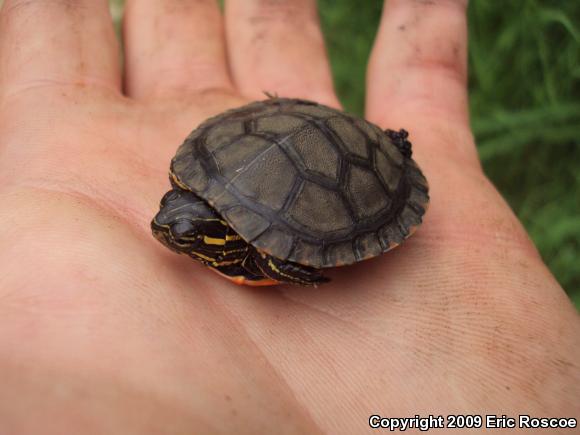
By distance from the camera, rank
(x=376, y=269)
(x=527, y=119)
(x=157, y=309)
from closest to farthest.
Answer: (x=157, y=309) < (x=376, y=269) < (x=527, y=119)

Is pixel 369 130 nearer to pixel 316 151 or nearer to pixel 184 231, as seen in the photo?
pixel 316 151

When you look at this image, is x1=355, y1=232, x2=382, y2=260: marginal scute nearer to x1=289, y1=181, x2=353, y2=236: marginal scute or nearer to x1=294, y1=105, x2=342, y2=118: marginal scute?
x1=289, y1=181, x2=353, y2=236: marginal scute

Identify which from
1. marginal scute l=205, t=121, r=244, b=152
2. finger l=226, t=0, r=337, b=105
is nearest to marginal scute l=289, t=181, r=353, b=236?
marginal scute l=205, t=121, r=244, b=152

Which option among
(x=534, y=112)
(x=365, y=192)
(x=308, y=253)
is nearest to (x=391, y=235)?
(x=365, y=192)

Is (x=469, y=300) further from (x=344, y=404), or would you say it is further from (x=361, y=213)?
(x=344, y=404)

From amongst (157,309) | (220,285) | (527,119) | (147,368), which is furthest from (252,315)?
(527,119)

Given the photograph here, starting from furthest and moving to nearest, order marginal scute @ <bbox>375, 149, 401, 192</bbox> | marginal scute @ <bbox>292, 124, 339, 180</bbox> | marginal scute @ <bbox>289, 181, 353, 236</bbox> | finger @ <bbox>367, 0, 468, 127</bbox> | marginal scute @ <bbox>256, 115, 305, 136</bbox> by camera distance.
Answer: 1. finger @ <bbox>367, 0, 468, 127</bbox>
2. marginal scute @ <bbox>375, 149, 401, 192</bbox>
3. marginal scute @ <bbox>256, 115, 305, 136</bbox>
4. marginal scute @ <bbox>292, 124, 339, 180</bbox>
5. marginal scute @ <bbox>289, 181, 353, 236</bbox>

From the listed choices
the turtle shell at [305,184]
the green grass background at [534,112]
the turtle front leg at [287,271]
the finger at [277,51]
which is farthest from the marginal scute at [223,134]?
the green grass background at [534,112]
